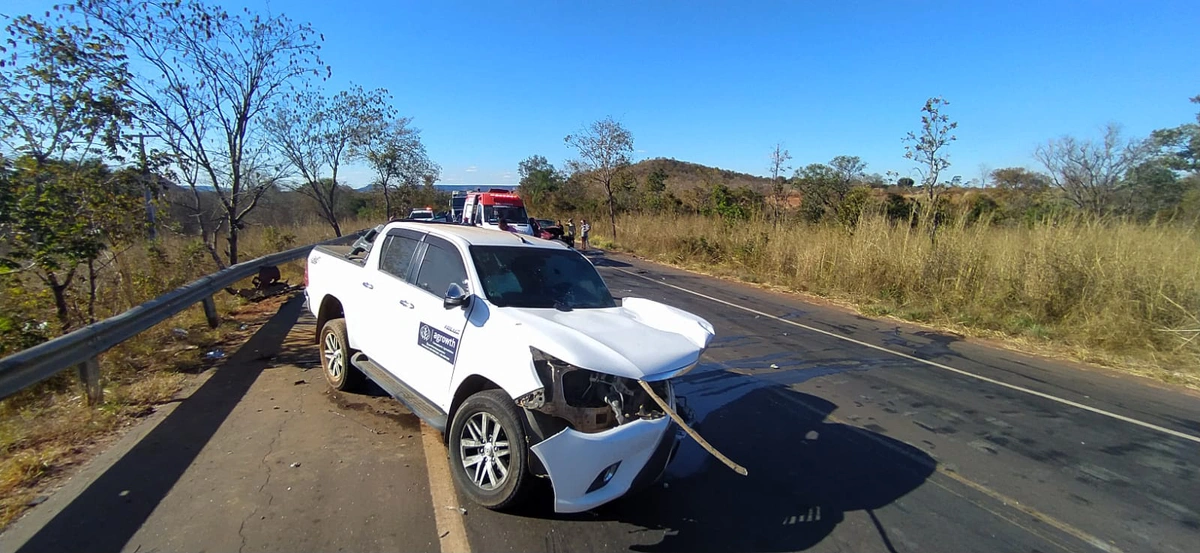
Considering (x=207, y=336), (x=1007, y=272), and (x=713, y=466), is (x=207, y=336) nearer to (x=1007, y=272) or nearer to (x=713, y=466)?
(x=713, y=466)

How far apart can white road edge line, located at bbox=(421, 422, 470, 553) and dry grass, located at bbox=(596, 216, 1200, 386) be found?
9.61 m

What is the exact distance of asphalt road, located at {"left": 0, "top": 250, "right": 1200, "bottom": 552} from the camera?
338 cm

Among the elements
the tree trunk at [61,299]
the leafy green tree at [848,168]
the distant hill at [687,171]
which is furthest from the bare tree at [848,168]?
the distant hill at [687,171]

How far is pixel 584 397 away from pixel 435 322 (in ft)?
5.04

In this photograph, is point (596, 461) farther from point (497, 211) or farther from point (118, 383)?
point (497, 211)

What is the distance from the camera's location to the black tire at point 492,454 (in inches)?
130

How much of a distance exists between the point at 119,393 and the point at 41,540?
290cm

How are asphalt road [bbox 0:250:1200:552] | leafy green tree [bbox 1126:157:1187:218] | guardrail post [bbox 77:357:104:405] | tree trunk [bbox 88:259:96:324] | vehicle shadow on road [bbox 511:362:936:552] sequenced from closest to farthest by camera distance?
asphalt road [bbox 0:250:1200:552] < vehicle shadow on road [bbox 511:362:936:552] < guardrail post [bbox 77:357:104:405] < tree trunk [bbox 88:259:96:324] < leafy green tree [bbox 1126:157:1187:218]

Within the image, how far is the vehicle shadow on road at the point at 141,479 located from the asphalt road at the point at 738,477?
0.02 m

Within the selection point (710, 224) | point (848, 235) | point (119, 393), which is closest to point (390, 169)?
point (710, 224)

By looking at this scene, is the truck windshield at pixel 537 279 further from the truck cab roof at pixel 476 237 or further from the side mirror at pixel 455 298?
the side mirror at pixel 455 298

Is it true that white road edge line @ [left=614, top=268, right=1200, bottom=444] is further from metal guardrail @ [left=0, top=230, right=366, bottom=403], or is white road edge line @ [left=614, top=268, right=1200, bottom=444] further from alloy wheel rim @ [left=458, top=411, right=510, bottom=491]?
metal guardrail @ [left=0, top=230, right=366, bottom=403]

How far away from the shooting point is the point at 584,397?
3.34 m

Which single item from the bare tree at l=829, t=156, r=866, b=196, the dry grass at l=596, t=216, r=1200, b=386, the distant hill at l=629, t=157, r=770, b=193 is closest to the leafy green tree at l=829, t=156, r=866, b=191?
the bare tree at l=829, t=156, r=866, b=196
